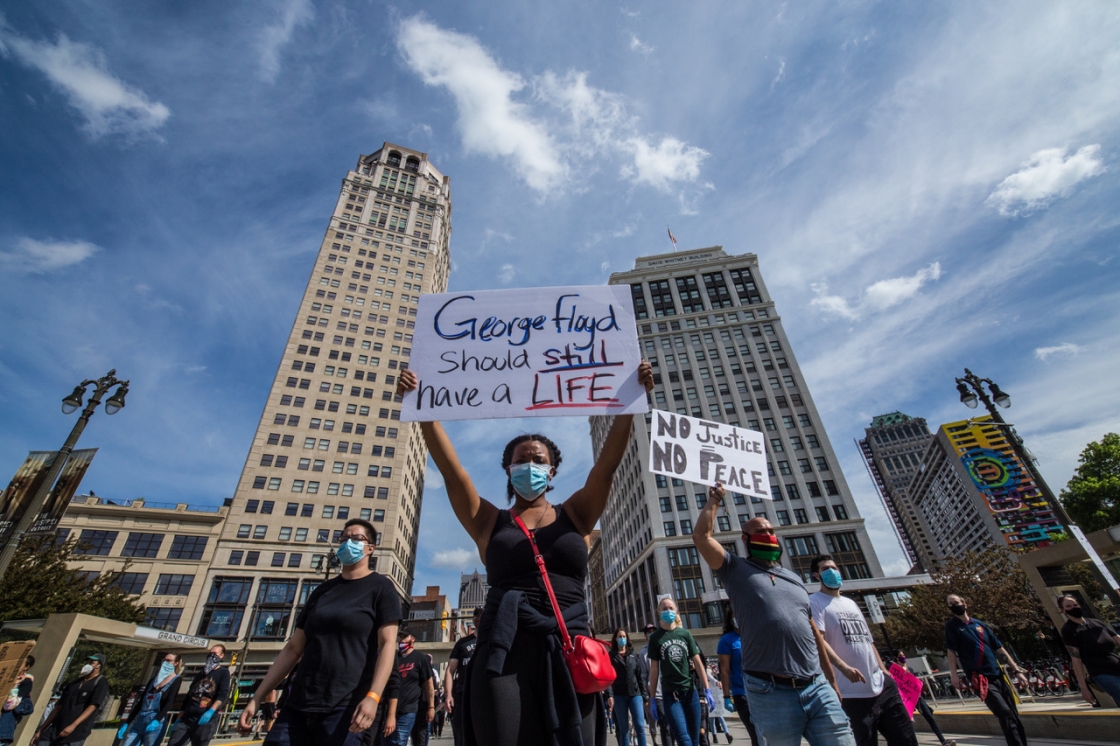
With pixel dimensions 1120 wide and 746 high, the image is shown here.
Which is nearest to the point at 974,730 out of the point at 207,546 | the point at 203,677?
the point at 203,677

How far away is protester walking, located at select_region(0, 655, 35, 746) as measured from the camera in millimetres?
9688

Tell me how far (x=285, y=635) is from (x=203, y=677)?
159 feet

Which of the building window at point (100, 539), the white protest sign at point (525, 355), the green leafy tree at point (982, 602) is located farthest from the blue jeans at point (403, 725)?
the building window at point (100, 539)

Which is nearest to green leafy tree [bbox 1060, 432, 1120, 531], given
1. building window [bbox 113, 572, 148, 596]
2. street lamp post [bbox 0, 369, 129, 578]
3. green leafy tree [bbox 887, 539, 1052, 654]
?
green leafy tree [bbox 887, 539, 1052, 654]

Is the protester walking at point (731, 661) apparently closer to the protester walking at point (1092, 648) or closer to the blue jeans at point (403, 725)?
the protester walking at point (1092, 648)

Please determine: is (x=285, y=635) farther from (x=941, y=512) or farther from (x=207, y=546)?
(x=941, y=512)

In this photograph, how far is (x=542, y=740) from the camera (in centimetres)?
209

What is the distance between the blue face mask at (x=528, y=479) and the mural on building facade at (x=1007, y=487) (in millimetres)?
Result: 86112

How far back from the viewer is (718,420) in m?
59.1

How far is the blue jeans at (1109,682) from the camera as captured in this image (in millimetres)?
5789

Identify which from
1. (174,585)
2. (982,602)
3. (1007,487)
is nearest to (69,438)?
(982,602)

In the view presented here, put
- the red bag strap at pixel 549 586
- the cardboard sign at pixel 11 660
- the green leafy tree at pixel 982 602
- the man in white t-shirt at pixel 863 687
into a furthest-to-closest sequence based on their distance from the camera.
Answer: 1. the green leafy tree at pixel 982 602
2. the cardboard sign at pixel 11 660
3. the man in white t-shirt at pixel 863 687
4. the red bag strap at pixel 549 586

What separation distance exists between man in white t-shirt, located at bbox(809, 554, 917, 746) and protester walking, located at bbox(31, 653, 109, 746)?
9.45 metres

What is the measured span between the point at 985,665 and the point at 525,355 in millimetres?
6208
